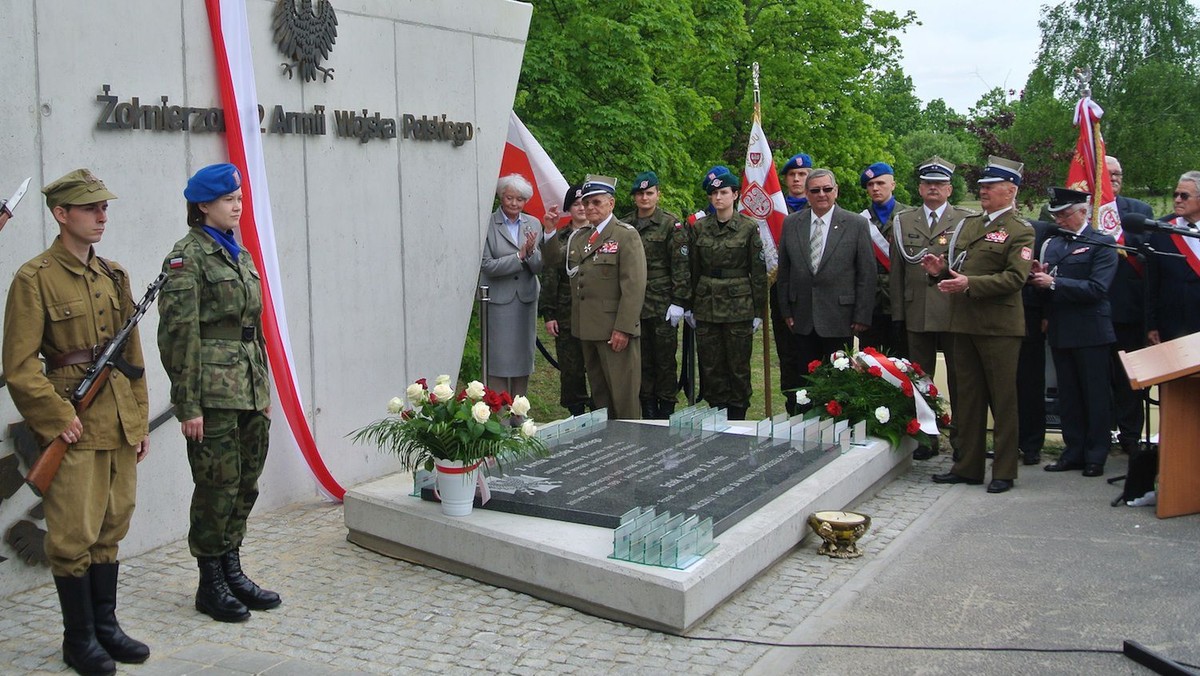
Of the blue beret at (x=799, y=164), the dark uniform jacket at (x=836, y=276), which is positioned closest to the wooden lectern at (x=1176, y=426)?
the dark uniform jacket at (x=836, y=276)

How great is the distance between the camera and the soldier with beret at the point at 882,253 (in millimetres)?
9078

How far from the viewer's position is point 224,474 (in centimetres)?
521

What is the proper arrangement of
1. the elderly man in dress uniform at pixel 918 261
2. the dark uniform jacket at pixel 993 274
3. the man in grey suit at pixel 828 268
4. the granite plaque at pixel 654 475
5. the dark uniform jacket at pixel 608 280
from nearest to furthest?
the granite plaque at pixel 654 475 → the dark uniform jacket at pixel 993 274 → the elderly man in dress uniform at pixel 918 261 → the dark uniform jacket at pixel 608 280 → the man in grey suit at pixel 828 268

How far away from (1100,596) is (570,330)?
179 inches

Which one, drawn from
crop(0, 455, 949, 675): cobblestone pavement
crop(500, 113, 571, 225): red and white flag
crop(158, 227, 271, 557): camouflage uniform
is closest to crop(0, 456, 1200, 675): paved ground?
crop(0, 455, 949, 675): cobblestone pavement

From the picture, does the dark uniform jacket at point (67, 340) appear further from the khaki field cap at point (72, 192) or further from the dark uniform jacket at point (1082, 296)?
the dark uniform jacket at point (1082, 296)

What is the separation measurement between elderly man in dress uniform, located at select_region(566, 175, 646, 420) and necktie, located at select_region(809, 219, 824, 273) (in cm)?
123

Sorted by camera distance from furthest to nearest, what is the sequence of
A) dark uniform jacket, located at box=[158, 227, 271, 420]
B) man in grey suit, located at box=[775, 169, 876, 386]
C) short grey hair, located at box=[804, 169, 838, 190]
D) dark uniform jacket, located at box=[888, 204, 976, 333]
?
short grey hair, located at box=[804, 169, 838, 190], man in grey suit, located at box=[775, 169, 876, 386], dark uniform jacket, located at box=[888, 204, 976, 333], dark uniform jacket, located at box=[158, 227, 271, 420]

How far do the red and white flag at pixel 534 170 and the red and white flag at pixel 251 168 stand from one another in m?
2.75

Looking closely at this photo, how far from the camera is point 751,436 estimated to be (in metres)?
7.86

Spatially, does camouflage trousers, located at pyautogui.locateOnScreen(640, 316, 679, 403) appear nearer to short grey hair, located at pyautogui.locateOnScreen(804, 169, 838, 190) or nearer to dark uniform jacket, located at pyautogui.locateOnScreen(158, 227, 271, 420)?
short grey hair, located at pyautogui.locateOnScreen(804, 169, 838, 190)

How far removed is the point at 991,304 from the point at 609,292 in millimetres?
2575

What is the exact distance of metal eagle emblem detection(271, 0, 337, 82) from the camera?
710cm

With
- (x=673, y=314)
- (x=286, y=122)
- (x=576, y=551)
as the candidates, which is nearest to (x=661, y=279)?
(x=673, y=314)
